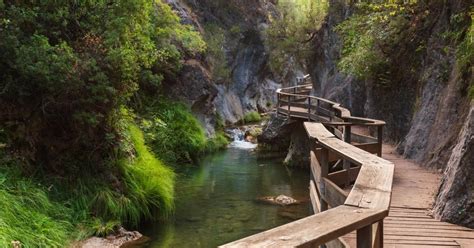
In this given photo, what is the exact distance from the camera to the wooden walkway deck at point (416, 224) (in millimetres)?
5570

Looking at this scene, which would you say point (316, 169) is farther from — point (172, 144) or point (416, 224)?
point (172, 144)

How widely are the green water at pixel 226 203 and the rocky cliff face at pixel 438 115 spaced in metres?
3.51

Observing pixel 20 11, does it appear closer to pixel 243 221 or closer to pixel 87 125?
pixel 87 125

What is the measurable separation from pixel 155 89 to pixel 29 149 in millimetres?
13243

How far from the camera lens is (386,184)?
143 inches

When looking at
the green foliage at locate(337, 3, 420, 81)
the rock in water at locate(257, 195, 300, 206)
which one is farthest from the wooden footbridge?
the green foliage at locate(337, 3, 420, 81)

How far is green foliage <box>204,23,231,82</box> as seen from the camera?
32.9 metres

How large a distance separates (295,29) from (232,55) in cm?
847

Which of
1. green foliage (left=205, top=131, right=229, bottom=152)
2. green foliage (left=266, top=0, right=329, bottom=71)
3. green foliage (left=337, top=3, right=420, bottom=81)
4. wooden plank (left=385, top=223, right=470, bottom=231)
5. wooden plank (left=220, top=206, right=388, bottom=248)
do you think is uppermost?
green foliage (left=266, top=0, right=329, bottom=71)

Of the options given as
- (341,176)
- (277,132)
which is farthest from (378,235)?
(277,132)

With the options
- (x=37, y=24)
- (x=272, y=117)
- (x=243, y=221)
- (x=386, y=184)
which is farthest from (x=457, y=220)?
(x=272, y=117)

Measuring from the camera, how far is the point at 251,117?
1598 inches

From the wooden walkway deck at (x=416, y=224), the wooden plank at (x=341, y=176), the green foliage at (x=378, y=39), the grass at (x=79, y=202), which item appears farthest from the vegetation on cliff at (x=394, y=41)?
the grass at (x=79, y=202)

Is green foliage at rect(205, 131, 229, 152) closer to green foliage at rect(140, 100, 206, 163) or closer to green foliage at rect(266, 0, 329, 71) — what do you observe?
green foliage at rect(140, 100, 206, 163)
